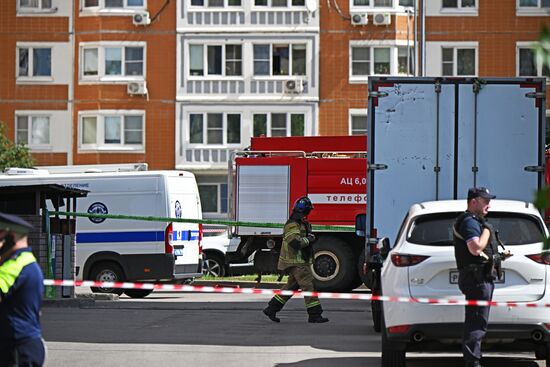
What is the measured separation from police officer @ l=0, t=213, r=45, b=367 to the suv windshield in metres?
4.47

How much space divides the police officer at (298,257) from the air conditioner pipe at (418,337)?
6639 mm

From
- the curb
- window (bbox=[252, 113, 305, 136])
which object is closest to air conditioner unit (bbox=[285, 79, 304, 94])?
window (bbox=[252, 113, 305, 136])

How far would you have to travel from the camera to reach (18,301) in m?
7.67

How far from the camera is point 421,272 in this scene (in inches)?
435

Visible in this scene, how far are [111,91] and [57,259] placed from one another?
26870 millimetres

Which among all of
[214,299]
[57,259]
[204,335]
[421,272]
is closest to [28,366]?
[421,272]

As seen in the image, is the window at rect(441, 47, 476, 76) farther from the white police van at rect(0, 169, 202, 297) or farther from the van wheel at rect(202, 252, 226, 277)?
the white police van at rect(0, 169, 202, 297)

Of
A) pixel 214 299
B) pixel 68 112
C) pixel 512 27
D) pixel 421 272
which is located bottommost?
pixel 214 299

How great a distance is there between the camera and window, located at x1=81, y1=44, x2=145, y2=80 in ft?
159

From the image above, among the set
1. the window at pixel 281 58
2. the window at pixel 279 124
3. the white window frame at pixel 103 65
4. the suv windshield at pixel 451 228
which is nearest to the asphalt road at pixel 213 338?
the suv windshield at pixel 451 228

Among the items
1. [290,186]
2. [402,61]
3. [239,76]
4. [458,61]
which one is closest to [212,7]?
[239,76]

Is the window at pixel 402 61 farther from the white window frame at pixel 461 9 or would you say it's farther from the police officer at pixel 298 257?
the police officer at pixel 298 257

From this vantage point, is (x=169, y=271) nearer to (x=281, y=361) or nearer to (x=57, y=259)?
(x=57, y=259)

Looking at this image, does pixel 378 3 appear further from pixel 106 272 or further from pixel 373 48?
pixel 106 272
